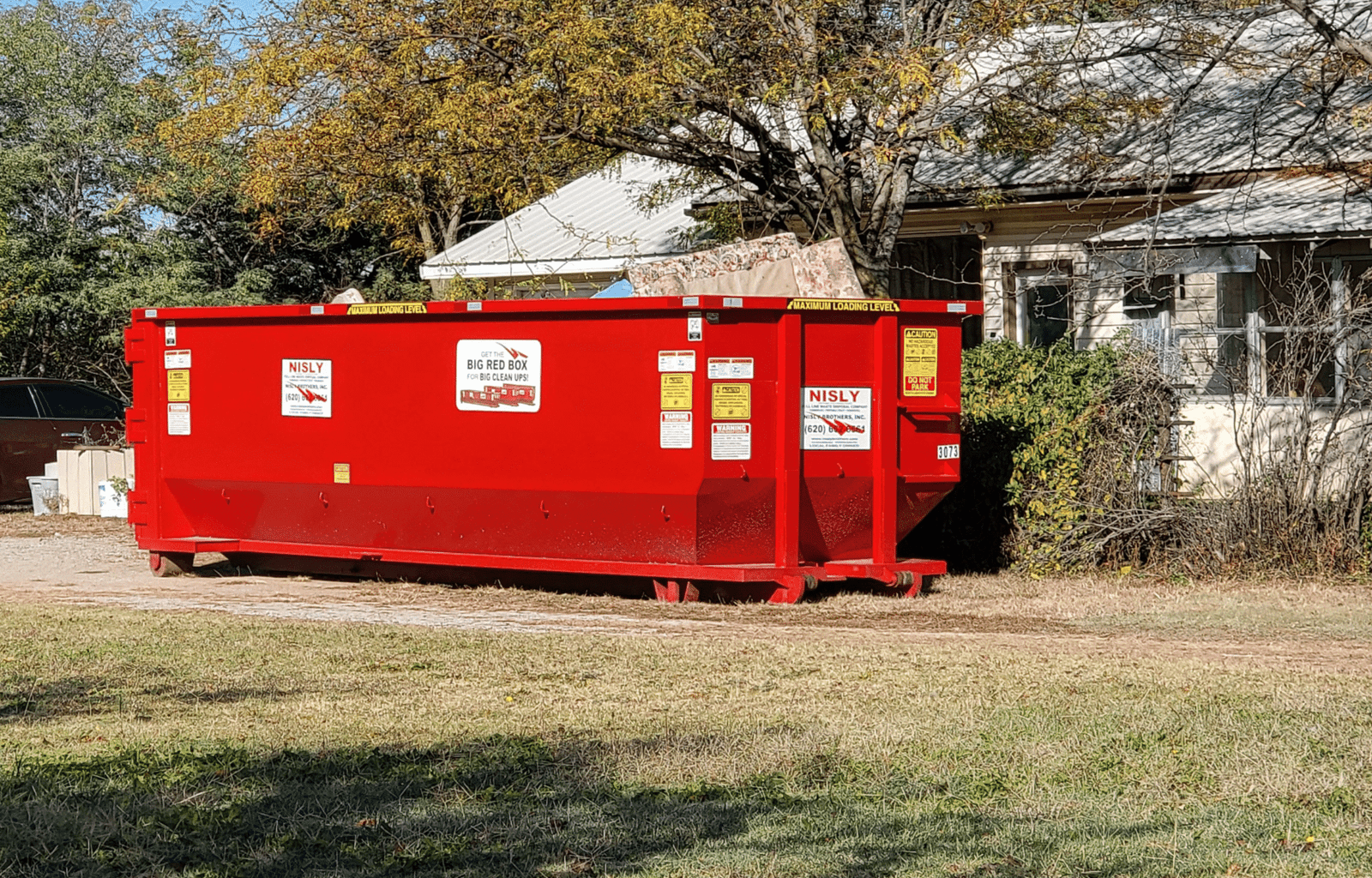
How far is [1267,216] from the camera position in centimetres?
1466

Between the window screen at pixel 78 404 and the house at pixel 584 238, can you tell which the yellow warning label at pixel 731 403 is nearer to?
the house at pixel 584 238

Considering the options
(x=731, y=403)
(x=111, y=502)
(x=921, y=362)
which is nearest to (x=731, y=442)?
(x=731, y=403)

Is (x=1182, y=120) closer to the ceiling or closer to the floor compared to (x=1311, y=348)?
closer to the ceiling

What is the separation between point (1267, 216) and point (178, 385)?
9957 millimetres

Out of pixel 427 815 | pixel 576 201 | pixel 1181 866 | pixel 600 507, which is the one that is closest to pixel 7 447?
pixel 576 201

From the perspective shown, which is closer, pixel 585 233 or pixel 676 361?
pixel 676 361

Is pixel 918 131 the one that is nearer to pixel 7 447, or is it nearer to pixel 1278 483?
pixel 1278 483

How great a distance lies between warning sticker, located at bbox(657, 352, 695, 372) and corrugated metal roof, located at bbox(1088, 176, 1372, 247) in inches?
202

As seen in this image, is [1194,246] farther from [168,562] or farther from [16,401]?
[16,401]

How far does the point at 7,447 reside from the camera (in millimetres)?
18969

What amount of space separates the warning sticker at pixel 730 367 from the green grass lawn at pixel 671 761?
7.76ft

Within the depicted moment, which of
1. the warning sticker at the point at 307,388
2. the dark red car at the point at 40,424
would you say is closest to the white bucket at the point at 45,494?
the dark red car at the point at 40,424

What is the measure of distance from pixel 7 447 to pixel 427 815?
15721 millimetres

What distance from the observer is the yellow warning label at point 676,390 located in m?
10.6
